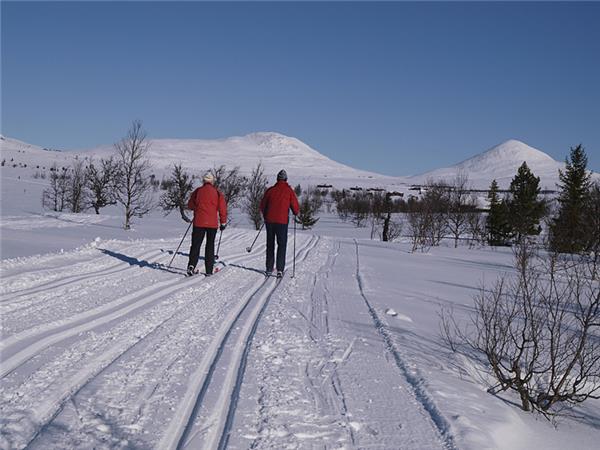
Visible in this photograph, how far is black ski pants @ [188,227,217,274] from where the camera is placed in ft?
28.7

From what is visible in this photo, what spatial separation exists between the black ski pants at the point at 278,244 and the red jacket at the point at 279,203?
0.12 m

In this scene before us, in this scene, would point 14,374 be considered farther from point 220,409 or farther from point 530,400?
point 530,400

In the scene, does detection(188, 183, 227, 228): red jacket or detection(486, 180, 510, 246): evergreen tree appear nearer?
detection(188, 183, 227, 228): red jacket

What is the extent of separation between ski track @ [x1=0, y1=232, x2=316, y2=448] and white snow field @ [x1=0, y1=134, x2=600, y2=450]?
1 centimetres

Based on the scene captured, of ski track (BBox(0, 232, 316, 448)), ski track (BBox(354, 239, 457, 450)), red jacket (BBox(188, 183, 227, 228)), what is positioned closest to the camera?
ski track (BBox(0, 232, 316, 448))

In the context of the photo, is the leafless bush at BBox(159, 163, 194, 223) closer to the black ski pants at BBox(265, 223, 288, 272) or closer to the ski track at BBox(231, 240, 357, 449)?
the black ski pants at BBox(265, 223, 288, 272)

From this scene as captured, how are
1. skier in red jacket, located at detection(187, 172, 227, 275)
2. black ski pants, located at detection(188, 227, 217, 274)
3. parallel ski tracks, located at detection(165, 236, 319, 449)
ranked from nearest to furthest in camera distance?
parallel ski tracks, located at detection(165, 236, 319, 449), black ski pants, located at detection(188, 227, 217, 274), skier in red jacket, located at detection(187, 172, 227, 275)

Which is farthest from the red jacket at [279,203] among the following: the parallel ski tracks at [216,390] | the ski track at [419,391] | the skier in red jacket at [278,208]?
the ski track at [419,391]

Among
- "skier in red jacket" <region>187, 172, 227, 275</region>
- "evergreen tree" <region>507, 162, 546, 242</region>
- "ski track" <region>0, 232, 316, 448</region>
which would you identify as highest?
"evergreen tree" <region>507, 162, 546, 242</region>

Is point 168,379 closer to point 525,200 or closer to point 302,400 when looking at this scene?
point 302,400

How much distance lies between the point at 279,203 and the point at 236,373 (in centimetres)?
576

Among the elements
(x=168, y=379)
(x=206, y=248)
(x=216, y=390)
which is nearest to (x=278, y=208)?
(x=206, y=248)

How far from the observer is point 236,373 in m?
3.95

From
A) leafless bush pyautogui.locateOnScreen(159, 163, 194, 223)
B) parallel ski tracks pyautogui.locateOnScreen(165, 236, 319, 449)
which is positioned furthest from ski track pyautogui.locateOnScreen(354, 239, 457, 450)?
leafless bush pyautogui.locateOnScreen(159, 163, 194, 223)
